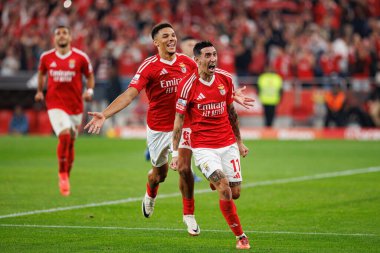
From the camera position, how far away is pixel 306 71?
31.0 m

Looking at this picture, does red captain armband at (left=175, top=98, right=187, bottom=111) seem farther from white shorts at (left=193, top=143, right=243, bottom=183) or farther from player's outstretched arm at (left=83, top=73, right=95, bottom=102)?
player's outstretched arm at (left=83, top=73, right=95, bottom=102)

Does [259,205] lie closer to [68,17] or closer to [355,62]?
[355,62]

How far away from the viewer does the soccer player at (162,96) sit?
11.9 metres

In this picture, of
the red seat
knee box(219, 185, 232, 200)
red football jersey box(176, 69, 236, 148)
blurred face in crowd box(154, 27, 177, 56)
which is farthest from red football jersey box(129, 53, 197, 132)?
the red seat

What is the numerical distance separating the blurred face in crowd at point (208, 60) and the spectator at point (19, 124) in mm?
22533

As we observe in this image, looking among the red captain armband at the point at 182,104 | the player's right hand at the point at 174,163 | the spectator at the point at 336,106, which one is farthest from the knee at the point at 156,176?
the spectator at the point at 336,106

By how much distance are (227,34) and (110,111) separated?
23392 millimetres

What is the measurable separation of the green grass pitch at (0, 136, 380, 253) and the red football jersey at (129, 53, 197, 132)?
1.43 metres

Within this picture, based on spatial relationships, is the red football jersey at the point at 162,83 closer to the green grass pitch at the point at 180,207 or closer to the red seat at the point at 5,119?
the green grass pitch at the point at 180,207

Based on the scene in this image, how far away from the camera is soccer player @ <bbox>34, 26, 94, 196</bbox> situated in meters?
16.3

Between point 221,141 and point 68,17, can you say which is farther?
point 68,17

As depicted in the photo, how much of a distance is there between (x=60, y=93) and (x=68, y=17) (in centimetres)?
2078

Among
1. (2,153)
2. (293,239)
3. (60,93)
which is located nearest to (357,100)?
(2,153)

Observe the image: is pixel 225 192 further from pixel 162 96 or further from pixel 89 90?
pixel 89 90
